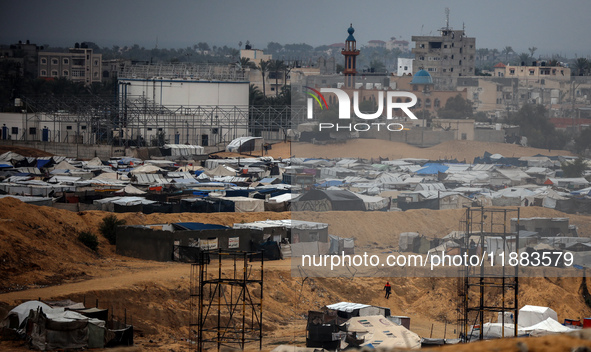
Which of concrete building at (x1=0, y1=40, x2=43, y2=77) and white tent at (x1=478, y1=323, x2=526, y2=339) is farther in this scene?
concrete building at (x1=0, y1=40, x2=43, y2=77)

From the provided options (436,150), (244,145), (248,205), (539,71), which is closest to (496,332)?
(248,205)

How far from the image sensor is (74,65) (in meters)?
110

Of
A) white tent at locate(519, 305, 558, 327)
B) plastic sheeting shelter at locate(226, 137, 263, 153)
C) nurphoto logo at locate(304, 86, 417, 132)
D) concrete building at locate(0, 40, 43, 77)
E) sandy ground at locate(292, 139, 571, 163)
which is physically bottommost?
white tent at locate(519, 305, 558, 327)

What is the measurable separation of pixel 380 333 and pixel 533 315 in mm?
4668

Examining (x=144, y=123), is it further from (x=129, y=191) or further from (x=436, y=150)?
(x=436, y=150)

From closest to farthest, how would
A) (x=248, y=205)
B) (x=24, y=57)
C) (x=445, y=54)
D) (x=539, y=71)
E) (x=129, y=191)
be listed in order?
(x=248, y=205) < (x=129, y=191) < (x=539, y=71) < (x=445, y=54) < (x=24, y=57)

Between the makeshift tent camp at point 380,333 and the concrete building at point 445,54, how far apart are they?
76570 millimetres

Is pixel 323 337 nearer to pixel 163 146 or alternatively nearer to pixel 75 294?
pixel 75 294

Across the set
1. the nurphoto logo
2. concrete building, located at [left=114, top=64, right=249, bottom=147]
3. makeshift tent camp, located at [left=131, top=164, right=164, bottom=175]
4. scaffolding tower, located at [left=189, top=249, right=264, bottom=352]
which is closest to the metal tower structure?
concrete building, located at [left=114, top=64, right=249, bottom=147]

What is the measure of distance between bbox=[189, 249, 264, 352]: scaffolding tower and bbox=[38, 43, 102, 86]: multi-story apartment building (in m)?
90.3

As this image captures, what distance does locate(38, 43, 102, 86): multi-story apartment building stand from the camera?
360 feet

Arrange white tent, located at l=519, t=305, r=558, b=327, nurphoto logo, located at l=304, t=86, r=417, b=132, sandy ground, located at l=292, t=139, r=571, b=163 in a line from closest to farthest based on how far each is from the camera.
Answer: white tent, located at l=519, t=305, r=558, b=327 → nurphoto logo, located at l=304, t=86, r=417, b=132 → sandy ground, located at l=292, t=139, r=571, b=163

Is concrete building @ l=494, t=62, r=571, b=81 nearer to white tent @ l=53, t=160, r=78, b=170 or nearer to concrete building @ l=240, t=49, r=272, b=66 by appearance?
concrete building @ l=240, t=49, r=272, b=66

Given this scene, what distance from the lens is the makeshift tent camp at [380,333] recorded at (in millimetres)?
17984
